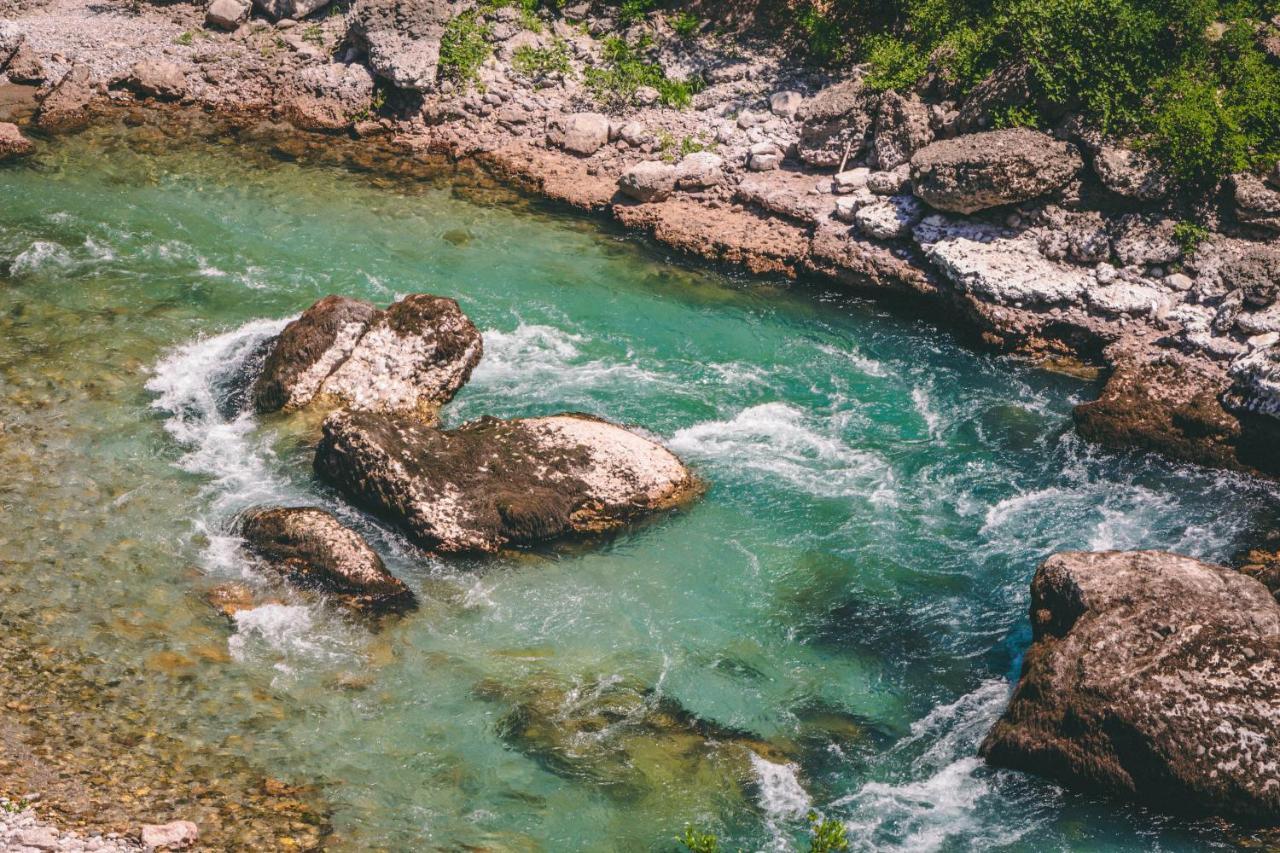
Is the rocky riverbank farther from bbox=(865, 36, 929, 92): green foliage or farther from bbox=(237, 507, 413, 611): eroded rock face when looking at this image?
bbox=(237, 507, 413, 611): eroded rock face

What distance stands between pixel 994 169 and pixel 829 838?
14.1 m

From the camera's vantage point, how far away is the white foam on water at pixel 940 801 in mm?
11898

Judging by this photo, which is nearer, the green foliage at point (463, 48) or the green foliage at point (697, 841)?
the green foliage at point (697, 841)

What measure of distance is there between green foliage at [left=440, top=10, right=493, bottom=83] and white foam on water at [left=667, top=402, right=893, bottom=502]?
13.4 m

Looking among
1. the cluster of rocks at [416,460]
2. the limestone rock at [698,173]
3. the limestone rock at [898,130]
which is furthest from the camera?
the limestone rock at [698,173]

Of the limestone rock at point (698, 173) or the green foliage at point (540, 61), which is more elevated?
the green foliage at point (540, 61)

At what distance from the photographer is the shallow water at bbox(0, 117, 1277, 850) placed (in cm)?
1223

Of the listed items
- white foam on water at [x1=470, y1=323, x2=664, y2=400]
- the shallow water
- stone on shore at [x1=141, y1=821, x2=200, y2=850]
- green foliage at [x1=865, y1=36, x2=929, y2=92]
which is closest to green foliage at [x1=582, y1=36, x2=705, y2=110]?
green foliage at [x1=865, y1=36, x2=929, y2=92]

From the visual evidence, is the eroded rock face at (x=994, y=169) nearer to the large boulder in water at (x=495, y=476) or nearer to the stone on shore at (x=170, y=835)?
the large boulder in water at (x=495, y=476)

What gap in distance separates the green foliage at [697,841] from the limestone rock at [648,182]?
15.4m

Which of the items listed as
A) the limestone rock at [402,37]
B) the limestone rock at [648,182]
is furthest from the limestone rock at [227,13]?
the limestone rock at [648,182]

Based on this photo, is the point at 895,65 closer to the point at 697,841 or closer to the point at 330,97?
the point at 330,97

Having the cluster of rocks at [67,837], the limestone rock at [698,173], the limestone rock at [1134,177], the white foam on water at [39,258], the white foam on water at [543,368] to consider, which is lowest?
the cluster of rocks at [67,837]

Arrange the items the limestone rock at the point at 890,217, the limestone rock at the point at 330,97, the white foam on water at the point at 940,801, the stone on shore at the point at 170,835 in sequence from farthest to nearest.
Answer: the limestone rock at the point at 330,97
the limestone rock at the point at 890,217
the white foam on water at the point at 940,801
the stone on shore at the point at 170,835
